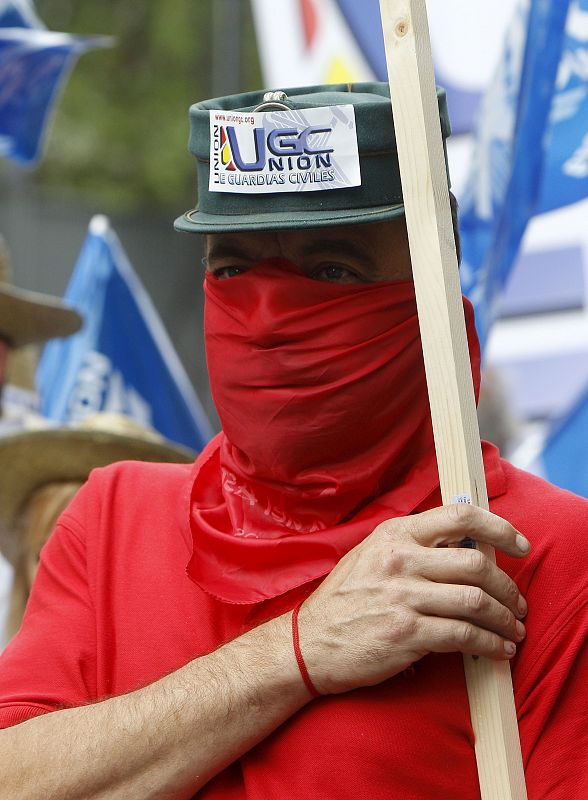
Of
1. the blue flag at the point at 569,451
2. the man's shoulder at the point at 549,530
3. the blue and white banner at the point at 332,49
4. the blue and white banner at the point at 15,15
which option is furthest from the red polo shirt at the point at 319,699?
the blue and white banner at the point at 15,15

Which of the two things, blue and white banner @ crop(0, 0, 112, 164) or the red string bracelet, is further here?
blue and white banner @ crop(0, 0, 112, 164)

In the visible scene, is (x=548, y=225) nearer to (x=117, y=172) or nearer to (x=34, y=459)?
(x=34, y=459)

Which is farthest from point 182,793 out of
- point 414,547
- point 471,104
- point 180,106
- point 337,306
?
point 180,106

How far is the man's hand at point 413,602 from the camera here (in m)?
1.79

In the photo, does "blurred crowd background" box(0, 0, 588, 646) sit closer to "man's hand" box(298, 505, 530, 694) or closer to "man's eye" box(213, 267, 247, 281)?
"man's eye" box(213, 267, 247, 281)

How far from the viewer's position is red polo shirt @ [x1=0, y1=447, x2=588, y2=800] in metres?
1.89

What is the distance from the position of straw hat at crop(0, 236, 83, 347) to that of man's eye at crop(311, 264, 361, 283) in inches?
128

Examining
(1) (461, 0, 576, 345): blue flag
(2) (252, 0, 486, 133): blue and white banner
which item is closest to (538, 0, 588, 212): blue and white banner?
(1) (461, 0, 576, 345): blue flag

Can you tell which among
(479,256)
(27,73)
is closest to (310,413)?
(479,256)

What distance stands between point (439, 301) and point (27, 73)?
449 centimetres

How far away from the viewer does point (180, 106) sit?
19406 millimetres

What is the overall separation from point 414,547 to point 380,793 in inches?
13.8

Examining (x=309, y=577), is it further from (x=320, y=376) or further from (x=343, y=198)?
(x=343, y=198)

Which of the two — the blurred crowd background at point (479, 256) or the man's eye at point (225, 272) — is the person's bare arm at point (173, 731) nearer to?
the man's eye at point (225, 272)
